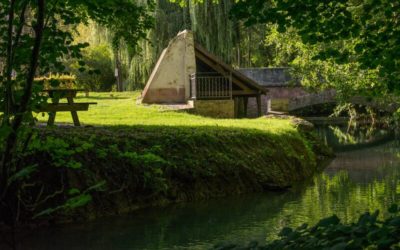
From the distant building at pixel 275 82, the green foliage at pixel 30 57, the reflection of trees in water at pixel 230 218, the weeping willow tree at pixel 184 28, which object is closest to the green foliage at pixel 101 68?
the weeping willow tree at pixel 184 28

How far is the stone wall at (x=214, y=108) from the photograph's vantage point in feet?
86.6

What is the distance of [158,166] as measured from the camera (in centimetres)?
1298

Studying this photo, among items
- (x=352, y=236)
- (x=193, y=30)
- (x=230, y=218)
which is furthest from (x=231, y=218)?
(x=193, y=30)

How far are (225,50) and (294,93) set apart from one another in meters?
7.34

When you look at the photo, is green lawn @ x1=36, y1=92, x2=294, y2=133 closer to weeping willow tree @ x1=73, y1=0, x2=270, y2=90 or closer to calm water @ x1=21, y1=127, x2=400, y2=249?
calm water @ x1=21, y1=127, x2=400, y2=249

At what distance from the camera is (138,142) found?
13.5 metres

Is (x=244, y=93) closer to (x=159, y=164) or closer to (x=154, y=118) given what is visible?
(x=154, y=118)

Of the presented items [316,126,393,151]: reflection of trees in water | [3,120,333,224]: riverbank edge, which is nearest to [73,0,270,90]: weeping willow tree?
[316,126,393,151]: reflection of trees in water

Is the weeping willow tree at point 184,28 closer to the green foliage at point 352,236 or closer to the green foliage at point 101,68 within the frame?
the green foliage at point 101,68

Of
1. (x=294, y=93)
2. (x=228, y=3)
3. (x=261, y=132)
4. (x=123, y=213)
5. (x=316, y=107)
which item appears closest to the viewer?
(x=123, y=213)

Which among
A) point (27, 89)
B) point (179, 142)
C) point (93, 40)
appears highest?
point (93, 40)

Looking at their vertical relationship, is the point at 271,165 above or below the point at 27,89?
below

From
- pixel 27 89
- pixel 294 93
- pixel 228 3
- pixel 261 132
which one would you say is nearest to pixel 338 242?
pixel 27 89

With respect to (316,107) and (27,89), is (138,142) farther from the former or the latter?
(316,107)
